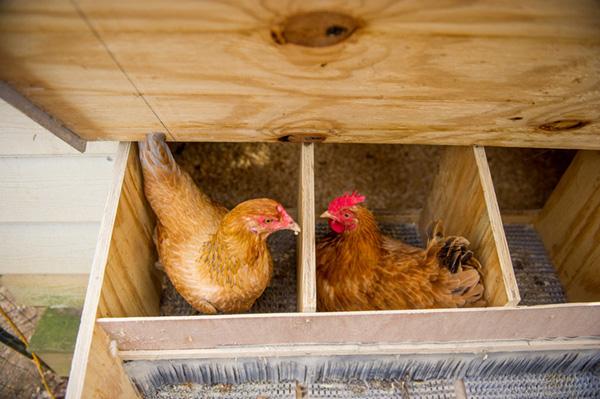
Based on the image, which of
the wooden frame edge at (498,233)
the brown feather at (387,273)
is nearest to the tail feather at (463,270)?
the brown feather at (387,273)

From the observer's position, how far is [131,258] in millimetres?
1116

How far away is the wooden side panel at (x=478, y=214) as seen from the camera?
3.32 ft

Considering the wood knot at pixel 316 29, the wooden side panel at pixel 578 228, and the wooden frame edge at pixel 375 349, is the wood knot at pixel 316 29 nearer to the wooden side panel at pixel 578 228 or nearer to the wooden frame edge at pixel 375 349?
the wooden frame edge at pixel 375 349

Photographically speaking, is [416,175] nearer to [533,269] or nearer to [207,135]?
[533,269]

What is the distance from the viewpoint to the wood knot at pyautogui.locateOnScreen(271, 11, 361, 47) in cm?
62

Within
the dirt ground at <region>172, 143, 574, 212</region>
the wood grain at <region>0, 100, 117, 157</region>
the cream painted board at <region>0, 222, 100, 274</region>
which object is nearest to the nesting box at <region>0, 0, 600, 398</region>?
the wood grain at <region>0, 100, 117, 157</region>

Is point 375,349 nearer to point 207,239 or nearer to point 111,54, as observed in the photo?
point 207,239

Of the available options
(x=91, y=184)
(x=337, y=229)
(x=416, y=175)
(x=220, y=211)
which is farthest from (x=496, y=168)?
(x=91, y=184)

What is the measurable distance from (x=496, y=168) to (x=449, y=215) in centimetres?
72

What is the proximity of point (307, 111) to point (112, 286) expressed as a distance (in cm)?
64

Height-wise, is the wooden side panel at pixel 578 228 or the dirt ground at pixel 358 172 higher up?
the dirt ground at pixel 358 172

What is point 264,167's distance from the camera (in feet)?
6.01

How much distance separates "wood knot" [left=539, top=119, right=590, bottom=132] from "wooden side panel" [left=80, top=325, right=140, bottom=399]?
1.13 m

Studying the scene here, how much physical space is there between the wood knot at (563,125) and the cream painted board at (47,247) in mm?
1421
